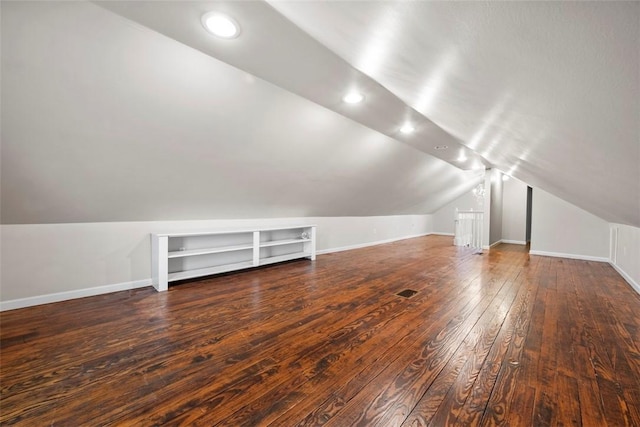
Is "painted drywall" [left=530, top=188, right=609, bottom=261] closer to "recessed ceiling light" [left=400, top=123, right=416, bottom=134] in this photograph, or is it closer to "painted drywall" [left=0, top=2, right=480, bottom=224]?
"painted drywall" [left=0, top=2, right=480, bottom=224]

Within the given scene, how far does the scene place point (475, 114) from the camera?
5.57ft

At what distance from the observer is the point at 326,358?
1802 mm

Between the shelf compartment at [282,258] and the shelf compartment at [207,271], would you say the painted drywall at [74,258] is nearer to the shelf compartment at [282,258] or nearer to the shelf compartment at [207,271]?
the shelf compartment at [207,271]

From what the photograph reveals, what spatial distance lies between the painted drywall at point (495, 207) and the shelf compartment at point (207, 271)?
662cm

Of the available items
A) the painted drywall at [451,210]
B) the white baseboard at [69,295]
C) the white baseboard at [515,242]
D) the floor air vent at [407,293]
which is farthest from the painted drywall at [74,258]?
the white baseboard at [515,242]

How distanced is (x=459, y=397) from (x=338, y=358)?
0.76 metres

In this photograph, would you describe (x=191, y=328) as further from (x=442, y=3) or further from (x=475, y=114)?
(x=475, y=114)

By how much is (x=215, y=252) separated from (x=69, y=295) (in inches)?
64.3

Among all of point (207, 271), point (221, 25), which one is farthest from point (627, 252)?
point (207, 271)

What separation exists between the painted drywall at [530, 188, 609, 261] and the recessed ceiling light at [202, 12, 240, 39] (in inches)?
283

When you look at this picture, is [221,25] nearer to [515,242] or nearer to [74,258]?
[74,258]

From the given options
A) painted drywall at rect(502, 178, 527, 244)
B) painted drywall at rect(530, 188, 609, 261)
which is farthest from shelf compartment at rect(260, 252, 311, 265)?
painted drywall at rect(502, 178, 527, 244)

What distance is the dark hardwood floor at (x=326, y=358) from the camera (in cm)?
133

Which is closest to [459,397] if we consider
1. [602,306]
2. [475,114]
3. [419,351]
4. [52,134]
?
[419,351]
